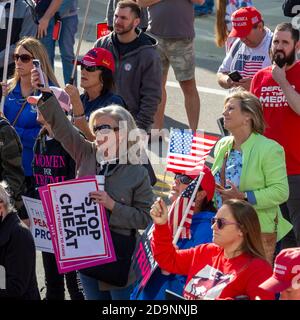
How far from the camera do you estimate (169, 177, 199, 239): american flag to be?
6125mm

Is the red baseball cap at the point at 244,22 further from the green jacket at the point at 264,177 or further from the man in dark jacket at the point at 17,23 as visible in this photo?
the man in dark jacket at the point at 17,23

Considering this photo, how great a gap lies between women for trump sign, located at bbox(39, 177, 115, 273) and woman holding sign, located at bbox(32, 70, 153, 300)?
0.06 metres

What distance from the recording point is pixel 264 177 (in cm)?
667

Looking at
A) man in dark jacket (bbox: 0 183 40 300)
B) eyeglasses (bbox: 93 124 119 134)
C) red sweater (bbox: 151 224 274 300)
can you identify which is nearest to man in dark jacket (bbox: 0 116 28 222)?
eyeglasses (bbox: 93 124 119 134)

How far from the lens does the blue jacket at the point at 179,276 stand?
5961mm

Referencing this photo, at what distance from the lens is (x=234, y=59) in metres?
8.70

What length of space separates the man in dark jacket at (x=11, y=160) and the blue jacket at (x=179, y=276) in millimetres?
1449

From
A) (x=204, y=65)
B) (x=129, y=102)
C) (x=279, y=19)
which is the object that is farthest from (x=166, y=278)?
(x=279, y=19)

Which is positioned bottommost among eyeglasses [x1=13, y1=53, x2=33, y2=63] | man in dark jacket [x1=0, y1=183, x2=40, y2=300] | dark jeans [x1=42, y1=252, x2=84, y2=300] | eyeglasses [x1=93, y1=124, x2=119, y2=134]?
dark jeans [x1=42, y1=252, x2=84, y2=300]

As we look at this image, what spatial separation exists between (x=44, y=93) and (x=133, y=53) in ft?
6.61

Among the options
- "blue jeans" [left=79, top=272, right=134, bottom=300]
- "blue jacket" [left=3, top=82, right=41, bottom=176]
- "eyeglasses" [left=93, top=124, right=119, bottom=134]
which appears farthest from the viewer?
"blue jacket" [left=3, top=82, right=41, bottom=176]

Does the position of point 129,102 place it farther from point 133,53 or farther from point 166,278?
point 166,278

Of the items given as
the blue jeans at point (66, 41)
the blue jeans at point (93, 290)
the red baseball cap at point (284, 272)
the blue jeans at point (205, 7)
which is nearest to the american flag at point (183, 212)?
the blue jeans at point (93, 290)

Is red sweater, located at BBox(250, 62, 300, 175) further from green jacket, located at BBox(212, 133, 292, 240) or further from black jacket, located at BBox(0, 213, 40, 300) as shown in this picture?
black jacket, located at BBox(0, 213, 40, 300)
